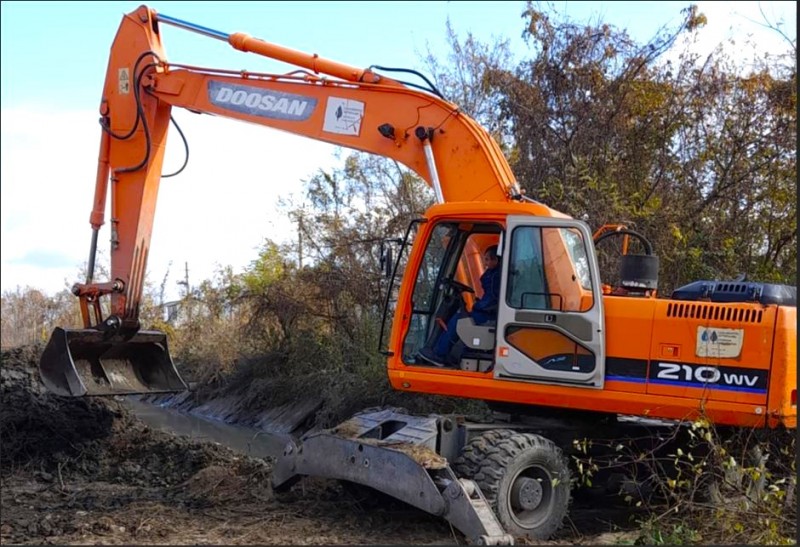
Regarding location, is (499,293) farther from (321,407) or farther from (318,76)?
(321,407)

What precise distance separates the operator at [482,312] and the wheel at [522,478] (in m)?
0.78

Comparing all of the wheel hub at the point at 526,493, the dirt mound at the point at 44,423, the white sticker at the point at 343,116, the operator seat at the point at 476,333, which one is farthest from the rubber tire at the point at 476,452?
the dirt mound at the point at 44,423

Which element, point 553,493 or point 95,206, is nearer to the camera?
point 553,493

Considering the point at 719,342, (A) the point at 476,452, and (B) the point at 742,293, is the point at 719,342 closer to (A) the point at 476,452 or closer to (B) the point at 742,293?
(B) the point at 742,293

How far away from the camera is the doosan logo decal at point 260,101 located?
27.7ft

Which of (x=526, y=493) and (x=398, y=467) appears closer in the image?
(x=398, y=467)

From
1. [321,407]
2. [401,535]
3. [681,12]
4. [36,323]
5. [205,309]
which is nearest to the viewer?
[401,535]

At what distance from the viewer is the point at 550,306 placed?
21.9ft

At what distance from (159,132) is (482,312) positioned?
4.13m

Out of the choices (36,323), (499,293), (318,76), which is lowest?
(36,323)

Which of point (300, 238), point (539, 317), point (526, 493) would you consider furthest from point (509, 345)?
point (300, 238)

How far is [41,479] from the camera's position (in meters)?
8.55

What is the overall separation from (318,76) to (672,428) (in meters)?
4.44

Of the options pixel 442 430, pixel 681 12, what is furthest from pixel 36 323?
pixel 442 430
